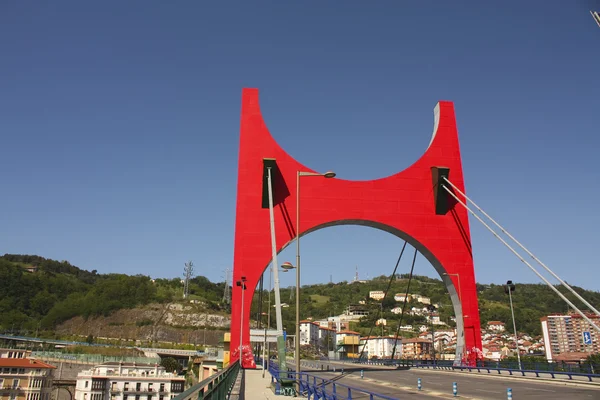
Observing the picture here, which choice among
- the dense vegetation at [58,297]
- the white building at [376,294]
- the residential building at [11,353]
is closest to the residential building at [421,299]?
the white building at [376,294]

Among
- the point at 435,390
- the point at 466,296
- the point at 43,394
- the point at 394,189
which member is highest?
the point at 394,189

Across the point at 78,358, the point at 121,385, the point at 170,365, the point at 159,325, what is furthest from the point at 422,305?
the point at 121,385

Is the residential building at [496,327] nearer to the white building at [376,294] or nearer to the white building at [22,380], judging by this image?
the white building at [376,294]

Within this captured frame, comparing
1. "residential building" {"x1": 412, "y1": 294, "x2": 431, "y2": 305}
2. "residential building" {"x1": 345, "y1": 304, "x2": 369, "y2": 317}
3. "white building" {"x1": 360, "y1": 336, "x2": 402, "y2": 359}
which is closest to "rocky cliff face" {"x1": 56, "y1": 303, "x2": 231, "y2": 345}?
"white building" {"x1": 360, "y1": 336, "x2": 402, "y2": 359}

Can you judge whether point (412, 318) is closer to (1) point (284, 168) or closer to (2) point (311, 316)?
(2) point (311, 316)

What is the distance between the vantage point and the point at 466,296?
24.5 metres

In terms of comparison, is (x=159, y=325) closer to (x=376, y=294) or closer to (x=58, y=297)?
(x=58, y=297)

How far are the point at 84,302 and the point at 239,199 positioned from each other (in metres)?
107

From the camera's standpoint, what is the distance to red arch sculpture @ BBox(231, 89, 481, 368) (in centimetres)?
2405

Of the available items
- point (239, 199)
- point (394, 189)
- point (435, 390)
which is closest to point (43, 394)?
point (239, 199)

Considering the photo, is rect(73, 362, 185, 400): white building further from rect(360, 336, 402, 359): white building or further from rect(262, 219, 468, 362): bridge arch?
rect(360, 336, 402, 359): white building

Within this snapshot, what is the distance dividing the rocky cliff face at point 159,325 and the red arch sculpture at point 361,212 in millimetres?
83983

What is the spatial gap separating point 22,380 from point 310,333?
75416 millimetres

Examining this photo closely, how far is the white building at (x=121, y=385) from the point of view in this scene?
49312mm
